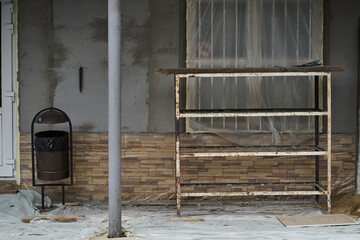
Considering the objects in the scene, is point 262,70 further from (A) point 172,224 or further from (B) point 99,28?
(B) point 99,28

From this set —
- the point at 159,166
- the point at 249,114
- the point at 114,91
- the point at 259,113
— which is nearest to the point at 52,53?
the point at 159,166

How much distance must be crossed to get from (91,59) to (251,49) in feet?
8.23

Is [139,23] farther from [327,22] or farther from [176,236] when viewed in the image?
[176,236]

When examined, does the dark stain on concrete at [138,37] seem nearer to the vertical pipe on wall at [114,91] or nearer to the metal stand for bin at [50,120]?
the metal stand for bin at [50,120]

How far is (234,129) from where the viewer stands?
8727 mm

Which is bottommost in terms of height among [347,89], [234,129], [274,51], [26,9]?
[234,129]

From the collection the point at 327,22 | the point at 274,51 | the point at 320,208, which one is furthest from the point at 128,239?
the point at 327,22

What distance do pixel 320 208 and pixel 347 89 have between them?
1938mm

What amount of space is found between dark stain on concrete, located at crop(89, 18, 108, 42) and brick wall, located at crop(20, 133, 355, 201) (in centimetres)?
151

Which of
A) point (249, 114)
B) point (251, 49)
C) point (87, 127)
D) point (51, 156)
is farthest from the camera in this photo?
point (87, 127)

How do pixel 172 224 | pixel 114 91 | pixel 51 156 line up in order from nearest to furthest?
pixel 114 91 < pixel 172 224 < pixel 51 156

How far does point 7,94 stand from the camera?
8.73 meters

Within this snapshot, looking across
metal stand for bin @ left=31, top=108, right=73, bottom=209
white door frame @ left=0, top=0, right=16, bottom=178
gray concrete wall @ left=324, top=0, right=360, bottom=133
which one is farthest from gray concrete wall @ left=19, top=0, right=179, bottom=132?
gray concrete wall @ left=324, top=0, right=360, bottom=133

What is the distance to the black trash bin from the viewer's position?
8.16 metres
